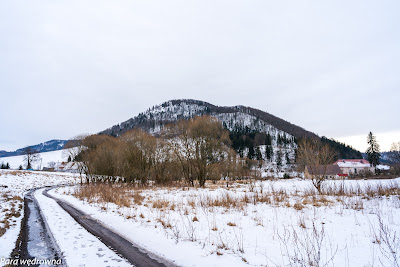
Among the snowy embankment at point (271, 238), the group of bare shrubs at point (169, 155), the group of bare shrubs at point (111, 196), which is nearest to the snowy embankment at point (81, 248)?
the snowy embankment at point (271, 238)

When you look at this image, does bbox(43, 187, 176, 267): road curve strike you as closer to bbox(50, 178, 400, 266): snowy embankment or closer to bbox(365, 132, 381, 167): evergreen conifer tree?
bbox(50, 178, 400, 266): snowy embankment

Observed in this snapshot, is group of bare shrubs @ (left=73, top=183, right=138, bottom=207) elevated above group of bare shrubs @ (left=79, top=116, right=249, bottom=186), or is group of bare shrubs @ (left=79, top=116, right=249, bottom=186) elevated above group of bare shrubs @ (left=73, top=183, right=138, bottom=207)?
group of bare shrubs @ (left=79, top=116, right=249, bottom=186)

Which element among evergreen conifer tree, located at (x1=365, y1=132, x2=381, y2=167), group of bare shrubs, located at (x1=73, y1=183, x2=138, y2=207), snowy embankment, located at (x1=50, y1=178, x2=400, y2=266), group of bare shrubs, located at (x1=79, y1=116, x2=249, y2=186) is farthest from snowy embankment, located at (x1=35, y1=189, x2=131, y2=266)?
evergreen conifer tree, located at (x1=365, y1=132, x2=381, y2=167)

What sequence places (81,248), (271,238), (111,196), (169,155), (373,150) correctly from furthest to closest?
(373,150) < (169,155) < (111,196) < (271,238) < (81,248)

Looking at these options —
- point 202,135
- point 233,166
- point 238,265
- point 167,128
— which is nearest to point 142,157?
point 167,128

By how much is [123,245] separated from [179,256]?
1.61m

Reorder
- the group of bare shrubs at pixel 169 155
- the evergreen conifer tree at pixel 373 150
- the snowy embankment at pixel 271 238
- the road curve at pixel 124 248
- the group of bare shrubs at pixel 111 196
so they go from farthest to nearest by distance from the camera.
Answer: the evergreen conifer tree at pixel 373 150 < the group of bare shrubs at pixel 169 155 < the group of bare shrubs at pixel 111 196 < the road curve at pixel 124 248 < the snowy embankment at pixel 271 238

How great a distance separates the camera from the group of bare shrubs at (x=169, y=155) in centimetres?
2288

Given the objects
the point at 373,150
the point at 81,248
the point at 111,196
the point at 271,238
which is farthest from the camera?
the point at 373,150

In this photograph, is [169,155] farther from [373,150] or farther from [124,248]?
[373,150]

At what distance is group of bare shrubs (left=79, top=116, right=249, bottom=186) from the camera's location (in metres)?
22.9

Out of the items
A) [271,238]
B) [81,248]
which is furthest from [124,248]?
[271,238]

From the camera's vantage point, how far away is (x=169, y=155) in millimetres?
28000

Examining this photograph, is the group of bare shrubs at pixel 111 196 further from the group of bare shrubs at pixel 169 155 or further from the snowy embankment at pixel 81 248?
the group of bare shrubs at pixel 169 155
